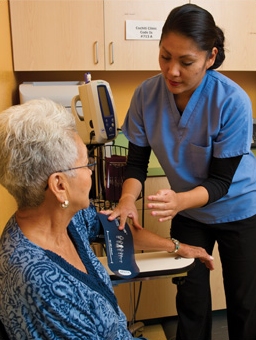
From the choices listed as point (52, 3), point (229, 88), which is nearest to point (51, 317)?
point (229, 88)

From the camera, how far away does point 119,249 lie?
46.2 inches

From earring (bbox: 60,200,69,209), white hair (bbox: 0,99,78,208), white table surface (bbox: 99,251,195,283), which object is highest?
white hair (bbox: 0,99,78,208)

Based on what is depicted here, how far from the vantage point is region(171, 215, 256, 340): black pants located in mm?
1375

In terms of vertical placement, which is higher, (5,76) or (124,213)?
(5,76)

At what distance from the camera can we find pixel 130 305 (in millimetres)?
1973

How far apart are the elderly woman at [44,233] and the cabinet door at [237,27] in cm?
173

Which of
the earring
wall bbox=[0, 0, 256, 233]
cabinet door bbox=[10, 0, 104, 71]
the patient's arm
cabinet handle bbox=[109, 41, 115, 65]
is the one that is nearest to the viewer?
the earring

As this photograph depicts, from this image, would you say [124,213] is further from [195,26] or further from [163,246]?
[195,26]

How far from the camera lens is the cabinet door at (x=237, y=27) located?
7.36 feet

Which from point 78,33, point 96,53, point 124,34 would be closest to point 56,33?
point 78,33

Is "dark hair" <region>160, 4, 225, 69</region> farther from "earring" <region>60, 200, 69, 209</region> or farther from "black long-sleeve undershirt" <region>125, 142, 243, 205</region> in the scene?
"earring" <region>60, 200, 69, 209</region>

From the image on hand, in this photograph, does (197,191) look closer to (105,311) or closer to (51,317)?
(105,311)

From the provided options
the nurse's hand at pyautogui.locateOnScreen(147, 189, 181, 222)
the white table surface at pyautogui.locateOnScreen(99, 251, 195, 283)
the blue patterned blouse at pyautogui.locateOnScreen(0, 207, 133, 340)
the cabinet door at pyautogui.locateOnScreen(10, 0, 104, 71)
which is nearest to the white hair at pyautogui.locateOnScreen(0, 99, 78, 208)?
the blue patterned blouse at pyautogui.locateOnScreen(0, 207, 133, 340)

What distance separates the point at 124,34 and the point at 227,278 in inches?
60.7
